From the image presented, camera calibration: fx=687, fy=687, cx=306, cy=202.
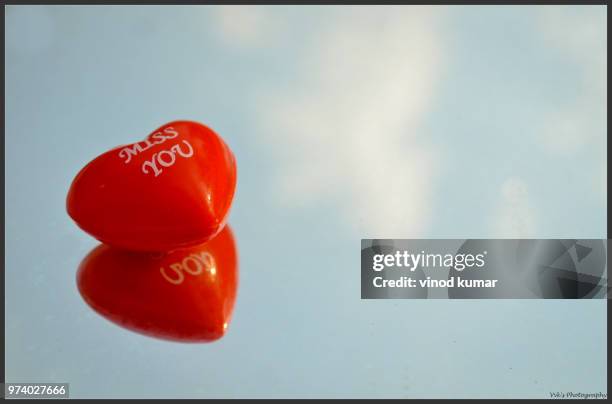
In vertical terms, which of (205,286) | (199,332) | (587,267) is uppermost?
(587,267)

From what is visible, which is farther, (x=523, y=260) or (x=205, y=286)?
(x=523, y=260)

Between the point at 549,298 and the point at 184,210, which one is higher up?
the point at 184,210

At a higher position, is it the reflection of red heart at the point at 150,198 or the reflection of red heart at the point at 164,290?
the reflection of red heart at the point at 150,198

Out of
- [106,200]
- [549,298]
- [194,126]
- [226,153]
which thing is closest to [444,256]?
[549,298]

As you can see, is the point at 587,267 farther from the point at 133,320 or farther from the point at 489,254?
the point at 133,320
